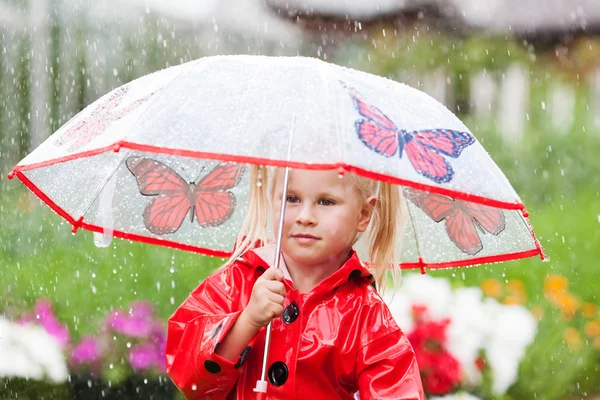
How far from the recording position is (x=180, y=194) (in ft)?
9.41

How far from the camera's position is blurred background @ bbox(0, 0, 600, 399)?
15.5 feet

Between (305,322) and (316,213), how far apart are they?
0.90 feet

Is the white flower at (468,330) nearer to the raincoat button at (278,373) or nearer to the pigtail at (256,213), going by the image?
the pigtail at (256,213)

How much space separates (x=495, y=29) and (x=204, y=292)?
22.0 feet

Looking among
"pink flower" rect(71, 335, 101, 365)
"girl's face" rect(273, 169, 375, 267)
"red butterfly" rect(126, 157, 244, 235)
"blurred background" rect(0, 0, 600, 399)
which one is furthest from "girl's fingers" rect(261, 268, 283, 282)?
"pink flower" rect(71, 335, 101, 365)

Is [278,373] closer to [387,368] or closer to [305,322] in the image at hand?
[305,322]

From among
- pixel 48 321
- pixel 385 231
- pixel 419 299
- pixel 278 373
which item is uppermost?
pixel 385 231

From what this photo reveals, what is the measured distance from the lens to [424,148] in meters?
2.20

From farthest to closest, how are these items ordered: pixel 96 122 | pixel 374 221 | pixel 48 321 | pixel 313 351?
pixel 48 321
pixel 374 221
pixel 313 351
pixel 96 122

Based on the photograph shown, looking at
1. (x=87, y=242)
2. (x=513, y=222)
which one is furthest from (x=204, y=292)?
(x=87, y=242)

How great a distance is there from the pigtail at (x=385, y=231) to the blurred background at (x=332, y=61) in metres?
1.82

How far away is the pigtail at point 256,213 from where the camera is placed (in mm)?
2662

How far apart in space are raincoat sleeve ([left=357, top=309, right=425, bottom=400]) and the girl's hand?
0.88 ft

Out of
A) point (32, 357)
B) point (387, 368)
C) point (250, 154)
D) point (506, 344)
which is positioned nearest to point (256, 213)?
point (387, 368)
